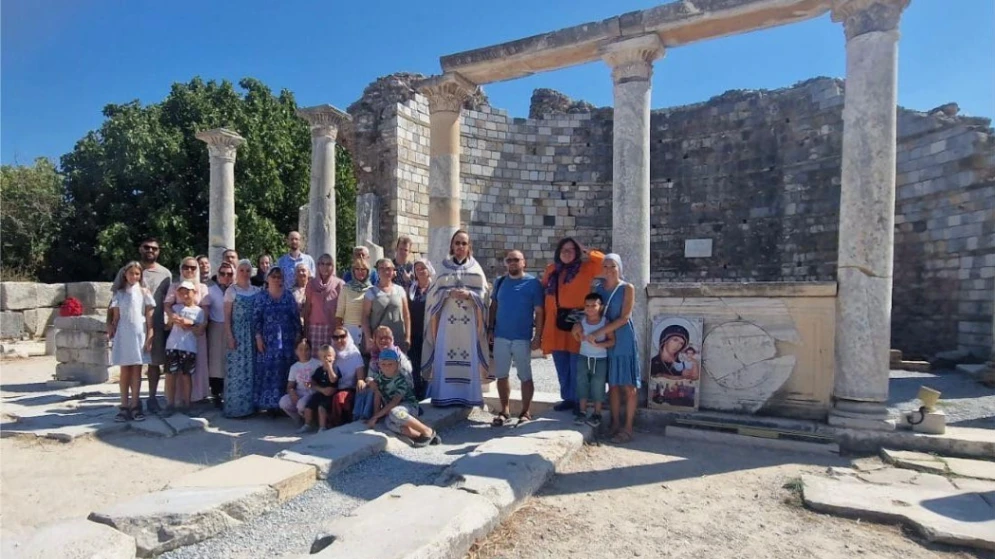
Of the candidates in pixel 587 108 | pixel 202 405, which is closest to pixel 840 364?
pixel 202 405

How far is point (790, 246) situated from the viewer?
539 inches

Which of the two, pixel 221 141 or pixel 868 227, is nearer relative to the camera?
pixel 868 227

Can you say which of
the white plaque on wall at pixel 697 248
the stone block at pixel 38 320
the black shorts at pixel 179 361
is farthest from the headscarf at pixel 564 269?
the stone block at pixel 38 320

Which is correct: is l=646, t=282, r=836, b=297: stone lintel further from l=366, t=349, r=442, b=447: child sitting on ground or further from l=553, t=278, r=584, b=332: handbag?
l=366, t=349, r=442, b=447: child sitting on ground

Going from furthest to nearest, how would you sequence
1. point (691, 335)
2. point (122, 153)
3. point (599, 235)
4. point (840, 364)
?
point (122, 153)
point (599, 235)
point (691, 335)
point (840, 364)

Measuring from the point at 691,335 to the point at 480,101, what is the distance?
439 inches

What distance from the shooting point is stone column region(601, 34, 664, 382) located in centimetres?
663

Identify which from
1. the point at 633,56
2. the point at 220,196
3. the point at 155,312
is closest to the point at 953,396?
the point at 633,56

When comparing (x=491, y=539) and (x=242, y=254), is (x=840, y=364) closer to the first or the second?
(x=491, y=539)

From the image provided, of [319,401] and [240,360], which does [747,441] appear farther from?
[240,360]

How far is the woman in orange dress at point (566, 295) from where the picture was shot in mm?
5914

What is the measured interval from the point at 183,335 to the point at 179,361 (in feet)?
0.93

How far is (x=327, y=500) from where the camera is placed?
4047mm

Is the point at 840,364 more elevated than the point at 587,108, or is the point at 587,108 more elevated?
the point at 587,108
